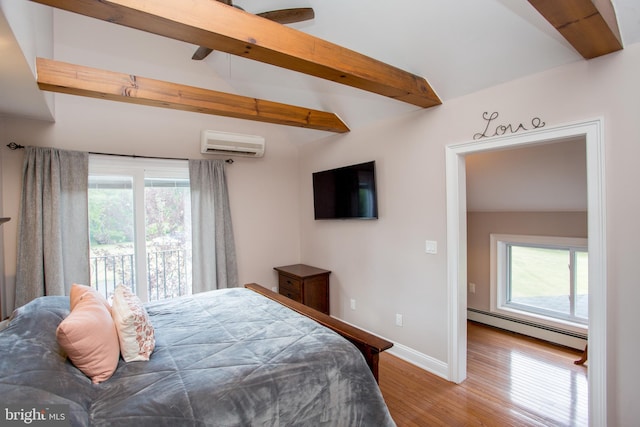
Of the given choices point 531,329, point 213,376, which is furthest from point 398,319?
point 213,376

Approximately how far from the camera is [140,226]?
11.5ft

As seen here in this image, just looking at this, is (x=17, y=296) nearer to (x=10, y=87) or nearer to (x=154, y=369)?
(x=10, y=87)

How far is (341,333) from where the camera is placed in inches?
77.9

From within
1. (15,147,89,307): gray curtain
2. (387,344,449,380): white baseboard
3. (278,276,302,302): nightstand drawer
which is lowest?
(387,344,449,380): white baseboard

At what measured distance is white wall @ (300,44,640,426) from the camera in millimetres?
1787

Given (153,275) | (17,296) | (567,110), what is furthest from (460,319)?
(17,296)

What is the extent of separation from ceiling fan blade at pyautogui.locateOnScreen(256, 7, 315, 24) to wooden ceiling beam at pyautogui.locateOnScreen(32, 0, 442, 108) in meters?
0.33

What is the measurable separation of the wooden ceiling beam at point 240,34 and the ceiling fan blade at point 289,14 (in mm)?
331

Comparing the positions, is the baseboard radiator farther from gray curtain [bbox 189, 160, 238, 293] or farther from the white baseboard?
gray curtain [bbox 189, 160, 238, 293]

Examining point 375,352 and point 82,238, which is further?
point 82,238

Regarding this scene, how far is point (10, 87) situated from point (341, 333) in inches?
109

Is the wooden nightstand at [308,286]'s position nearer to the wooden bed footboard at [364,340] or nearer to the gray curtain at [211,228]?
the gray curtain at [211,228]

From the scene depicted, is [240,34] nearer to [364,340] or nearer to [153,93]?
[153,93]

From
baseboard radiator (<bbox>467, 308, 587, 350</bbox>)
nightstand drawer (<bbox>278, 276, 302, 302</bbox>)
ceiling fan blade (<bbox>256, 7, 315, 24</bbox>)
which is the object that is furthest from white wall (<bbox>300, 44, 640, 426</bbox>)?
baseboard radiator (<bbox>467, 308, 587, 350</bbox>)
